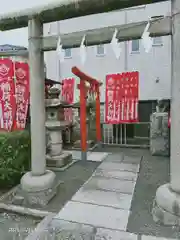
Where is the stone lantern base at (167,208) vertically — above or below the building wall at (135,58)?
below

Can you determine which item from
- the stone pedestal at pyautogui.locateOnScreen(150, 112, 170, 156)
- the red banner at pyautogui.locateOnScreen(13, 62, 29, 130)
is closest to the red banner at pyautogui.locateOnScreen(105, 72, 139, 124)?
the stone pedestal at pyautogui.locateOnScreen(150, 112, 170, 156)

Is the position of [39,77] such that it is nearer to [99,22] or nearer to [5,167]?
[5,167]

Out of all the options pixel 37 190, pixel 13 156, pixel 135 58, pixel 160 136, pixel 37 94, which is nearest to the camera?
pixel 37 190

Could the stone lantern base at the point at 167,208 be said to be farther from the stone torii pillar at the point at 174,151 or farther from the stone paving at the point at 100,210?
the stone paving at the point at 100,210

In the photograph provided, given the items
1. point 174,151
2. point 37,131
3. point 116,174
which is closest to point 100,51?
point 116,174

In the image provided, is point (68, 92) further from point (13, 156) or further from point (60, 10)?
point (60, 10)

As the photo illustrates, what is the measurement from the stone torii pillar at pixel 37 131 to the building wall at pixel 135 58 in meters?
7.83

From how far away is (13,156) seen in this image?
181 inches

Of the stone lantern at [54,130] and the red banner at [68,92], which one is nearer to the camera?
the stone lantern at [54,130]

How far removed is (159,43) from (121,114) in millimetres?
5253

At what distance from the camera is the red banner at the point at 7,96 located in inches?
185

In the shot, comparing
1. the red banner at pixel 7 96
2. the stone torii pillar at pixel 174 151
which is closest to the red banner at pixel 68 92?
the red banner at pixel 7 96

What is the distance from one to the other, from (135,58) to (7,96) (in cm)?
859

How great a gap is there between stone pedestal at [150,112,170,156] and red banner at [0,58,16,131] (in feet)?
20.1
